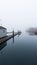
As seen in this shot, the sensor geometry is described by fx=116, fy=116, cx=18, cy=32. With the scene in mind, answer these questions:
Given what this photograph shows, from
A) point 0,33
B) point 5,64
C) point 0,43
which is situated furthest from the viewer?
point 0,33

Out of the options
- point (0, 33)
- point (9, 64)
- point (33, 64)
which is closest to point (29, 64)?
point (33, 64)

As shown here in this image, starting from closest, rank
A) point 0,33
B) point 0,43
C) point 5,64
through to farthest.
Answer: point 5,64 < point 0,43 < point 0,33

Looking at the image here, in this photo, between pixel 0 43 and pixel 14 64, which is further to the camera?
pixel 0 43

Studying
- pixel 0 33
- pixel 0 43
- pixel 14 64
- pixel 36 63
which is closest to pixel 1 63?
pixel 14 64

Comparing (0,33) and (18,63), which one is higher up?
(0,33)

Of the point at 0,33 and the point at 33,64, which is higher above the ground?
the point at 0,33

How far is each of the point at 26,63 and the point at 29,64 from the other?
0.29m

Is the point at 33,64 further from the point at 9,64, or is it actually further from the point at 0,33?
the point at 0,33

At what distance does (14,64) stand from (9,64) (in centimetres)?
34

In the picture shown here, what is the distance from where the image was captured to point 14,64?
25.2 feet

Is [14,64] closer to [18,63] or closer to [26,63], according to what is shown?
[18,63]

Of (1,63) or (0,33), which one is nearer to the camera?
(1,63)

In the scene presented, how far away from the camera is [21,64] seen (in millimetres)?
7730

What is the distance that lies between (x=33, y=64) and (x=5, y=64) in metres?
1.86
